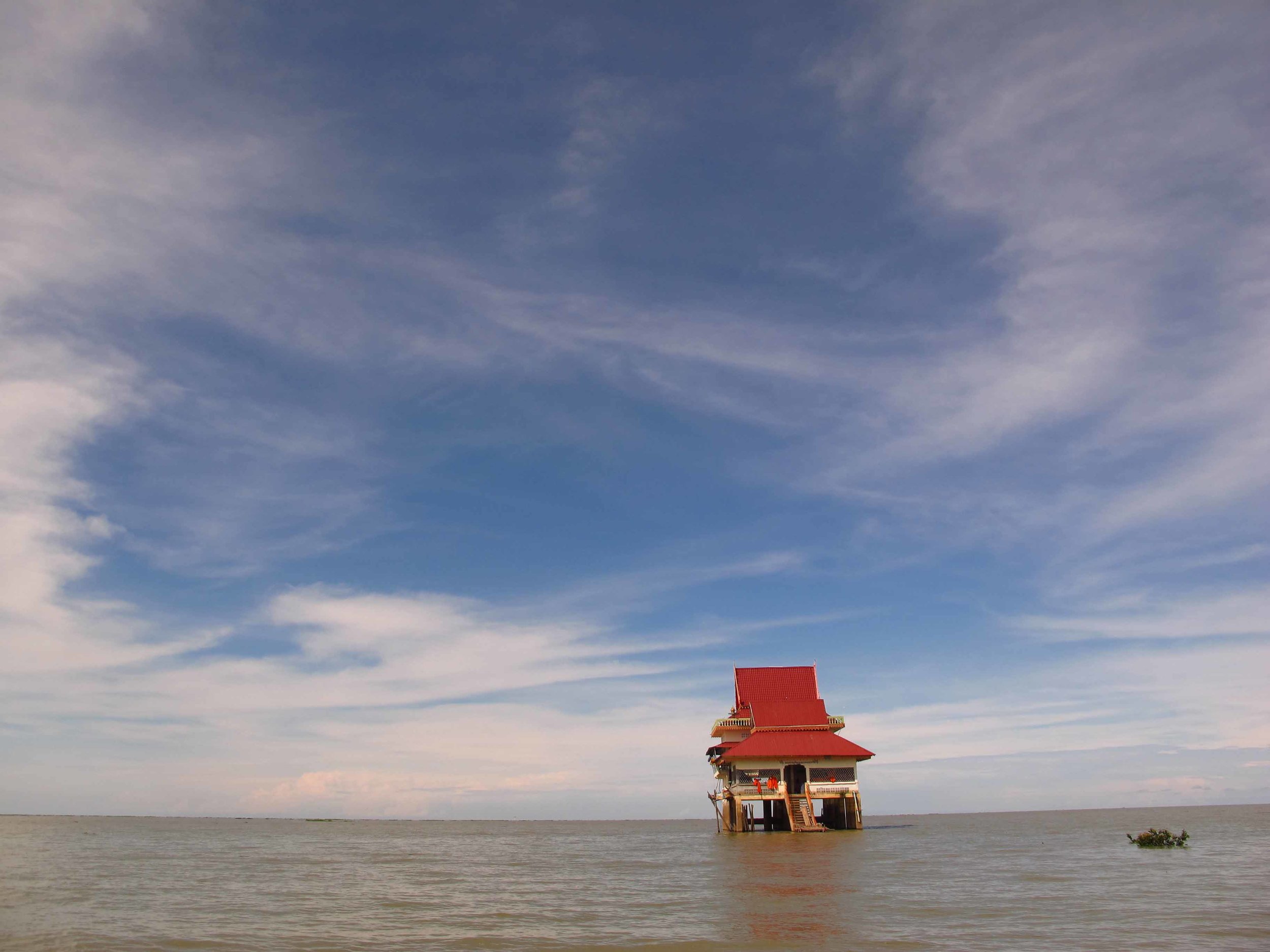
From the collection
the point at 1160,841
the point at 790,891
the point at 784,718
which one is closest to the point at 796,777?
the point at 784,718

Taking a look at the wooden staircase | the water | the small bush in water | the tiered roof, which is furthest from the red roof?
the small bush in water

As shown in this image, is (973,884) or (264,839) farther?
(264,839)

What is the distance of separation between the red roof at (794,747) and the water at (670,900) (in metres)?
4.45

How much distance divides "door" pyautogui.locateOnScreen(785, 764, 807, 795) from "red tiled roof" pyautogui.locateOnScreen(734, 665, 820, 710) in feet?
14.1

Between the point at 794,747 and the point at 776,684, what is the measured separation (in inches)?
294

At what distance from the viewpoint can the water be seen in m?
17.5

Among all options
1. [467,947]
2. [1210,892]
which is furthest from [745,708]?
[467,947]

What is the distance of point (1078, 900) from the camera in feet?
73.9

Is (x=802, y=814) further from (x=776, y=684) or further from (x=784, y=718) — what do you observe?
(x=776, y=684)

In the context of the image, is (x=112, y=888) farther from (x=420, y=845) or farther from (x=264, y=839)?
(x=264, y=839)

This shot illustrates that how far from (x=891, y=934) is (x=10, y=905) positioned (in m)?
22.6

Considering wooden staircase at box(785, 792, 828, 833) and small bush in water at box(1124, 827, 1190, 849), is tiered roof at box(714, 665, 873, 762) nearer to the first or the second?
wooden staircase at box(785, 792, 828, 833)

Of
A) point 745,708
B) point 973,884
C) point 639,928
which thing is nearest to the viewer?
point 639,928

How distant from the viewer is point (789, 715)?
164 feet
